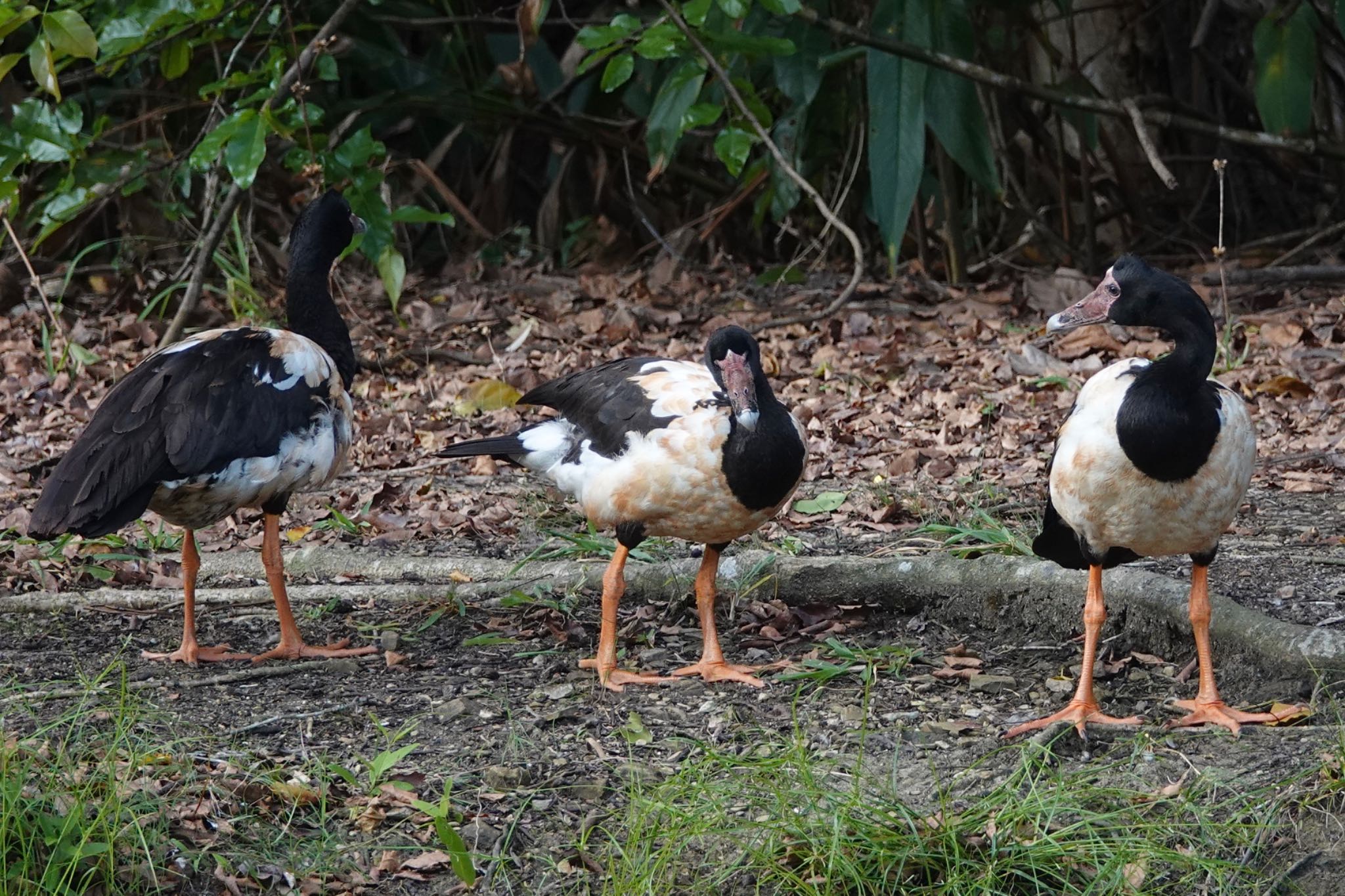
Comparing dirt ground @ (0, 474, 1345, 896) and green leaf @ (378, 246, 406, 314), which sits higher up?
green leaf @ (378, 246, 406, 314)

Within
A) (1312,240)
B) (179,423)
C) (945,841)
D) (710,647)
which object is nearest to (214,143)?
(179,423)

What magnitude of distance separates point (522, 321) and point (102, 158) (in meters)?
2.47

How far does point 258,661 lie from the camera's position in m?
4.74

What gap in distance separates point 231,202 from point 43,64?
58.0 inches

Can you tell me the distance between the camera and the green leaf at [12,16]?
5695 millimetres

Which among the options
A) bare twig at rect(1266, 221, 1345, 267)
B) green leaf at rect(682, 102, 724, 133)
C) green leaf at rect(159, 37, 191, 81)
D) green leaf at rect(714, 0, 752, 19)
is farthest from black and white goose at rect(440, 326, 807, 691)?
bare twig at rect(1266, 221, 1345, 267)

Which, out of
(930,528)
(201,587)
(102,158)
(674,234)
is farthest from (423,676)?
(674,234)

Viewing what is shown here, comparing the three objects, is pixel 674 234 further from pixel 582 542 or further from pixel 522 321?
pixel 582 542

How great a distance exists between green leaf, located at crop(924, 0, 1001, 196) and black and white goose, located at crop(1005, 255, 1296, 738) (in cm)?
408

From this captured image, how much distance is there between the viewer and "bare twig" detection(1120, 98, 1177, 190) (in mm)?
5703

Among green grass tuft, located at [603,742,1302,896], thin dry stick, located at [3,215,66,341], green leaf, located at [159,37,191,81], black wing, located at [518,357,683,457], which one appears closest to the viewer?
green grass tuft, located at [603,742,1302,896]

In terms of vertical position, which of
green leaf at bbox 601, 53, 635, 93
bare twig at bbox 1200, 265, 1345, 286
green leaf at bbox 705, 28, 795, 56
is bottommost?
bare twig at bbox 1200, 265, 1345, 286

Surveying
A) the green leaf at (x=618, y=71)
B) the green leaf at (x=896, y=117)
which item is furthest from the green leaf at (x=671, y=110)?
the green leaf at (x=896, y=117)

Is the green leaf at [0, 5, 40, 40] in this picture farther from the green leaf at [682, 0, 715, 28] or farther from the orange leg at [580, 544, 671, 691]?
the orange leg at [580, 544, 671, 691]
